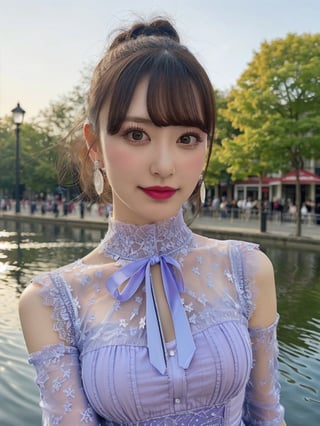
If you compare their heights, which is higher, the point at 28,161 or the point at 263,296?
the point at 28,161

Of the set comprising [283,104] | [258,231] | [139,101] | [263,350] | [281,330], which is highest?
[283,104]

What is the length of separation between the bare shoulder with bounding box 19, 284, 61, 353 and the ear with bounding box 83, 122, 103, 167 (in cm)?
55

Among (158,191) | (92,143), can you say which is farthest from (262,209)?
(158,191)

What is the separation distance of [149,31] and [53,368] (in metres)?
1.23

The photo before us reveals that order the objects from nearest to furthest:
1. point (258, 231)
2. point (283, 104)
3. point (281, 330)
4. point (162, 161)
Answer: point (162, 161) → point (281, 330) → point (283, 104) → point (258, 231)

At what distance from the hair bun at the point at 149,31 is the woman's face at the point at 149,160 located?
0.34 meters

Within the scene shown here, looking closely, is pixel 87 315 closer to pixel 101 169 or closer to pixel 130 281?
pixel 130 281

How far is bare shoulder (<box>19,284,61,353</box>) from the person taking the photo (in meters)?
1.51

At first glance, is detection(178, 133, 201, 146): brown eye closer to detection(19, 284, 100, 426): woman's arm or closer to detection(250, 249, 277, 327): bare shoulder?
detection(250, 249, 277, 327): bare shoulder

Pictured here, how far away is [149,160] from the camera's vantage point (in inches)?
58.7

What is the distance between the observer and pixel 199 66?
1.57 meters

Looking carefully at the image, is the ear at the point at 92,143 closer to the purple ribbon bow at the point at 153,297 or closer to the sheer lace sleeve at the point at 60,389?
the purple ribbon bow at the point at 153,297

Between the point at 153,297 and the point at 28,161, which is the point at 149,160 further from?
the point at 28,161

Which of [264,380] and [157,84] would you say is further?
[264,380]
